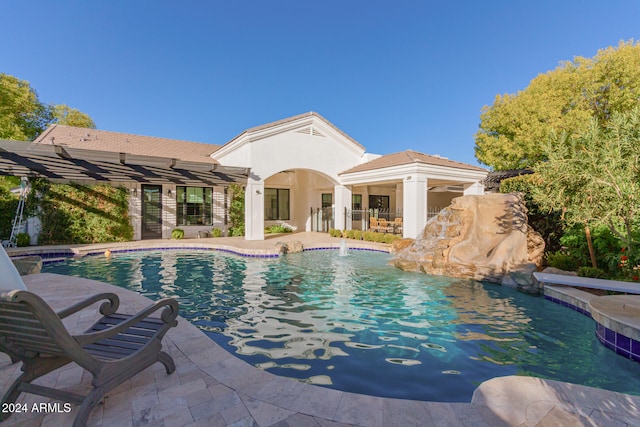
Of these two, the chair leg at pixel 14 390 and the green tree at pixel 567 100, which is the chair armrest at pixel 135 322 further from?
the green tree at pixel 567 100

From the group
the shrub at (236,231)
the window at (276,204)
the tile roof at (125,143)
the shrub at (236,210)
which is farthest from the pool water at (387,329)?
the window at (276,204)

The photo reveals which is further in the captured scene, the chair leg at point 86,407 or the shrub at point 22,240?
the shrub at point 22,240

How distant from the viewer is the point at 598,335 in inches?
187

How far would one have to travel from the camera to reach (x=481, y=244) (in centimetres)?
993

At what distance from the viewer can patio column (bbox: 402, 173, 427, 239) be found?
51.8 ft

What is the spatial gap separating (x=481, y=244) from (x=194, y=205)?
630 inches

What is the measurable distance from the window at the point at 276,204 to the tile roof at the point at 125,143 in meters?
4.50

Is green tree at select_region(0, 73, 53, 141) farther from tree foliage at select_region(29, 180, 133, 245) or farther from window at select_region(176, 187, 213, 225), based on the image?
window at select_region(176, 187, 213, 225)

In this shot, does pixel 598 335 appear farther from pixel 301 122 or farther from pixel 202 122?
pixel 202 122

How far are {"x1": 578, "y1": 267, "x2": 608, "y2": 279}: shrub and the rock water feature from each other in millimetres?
965

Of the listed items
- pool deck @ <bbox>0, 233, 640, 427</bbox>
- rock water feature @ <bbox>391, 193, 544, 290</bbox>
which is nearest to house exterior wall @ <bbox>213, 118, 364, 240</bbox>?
rock water feature @ <bbox>391, 193, 544, 290</bbox>

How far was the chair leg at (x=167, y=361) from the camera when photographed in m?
3.11

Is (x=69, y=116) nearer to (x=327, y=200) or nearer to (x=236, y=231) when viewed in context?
(x=236, y=231)

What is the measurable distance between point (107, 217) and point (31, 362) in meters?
16.4
